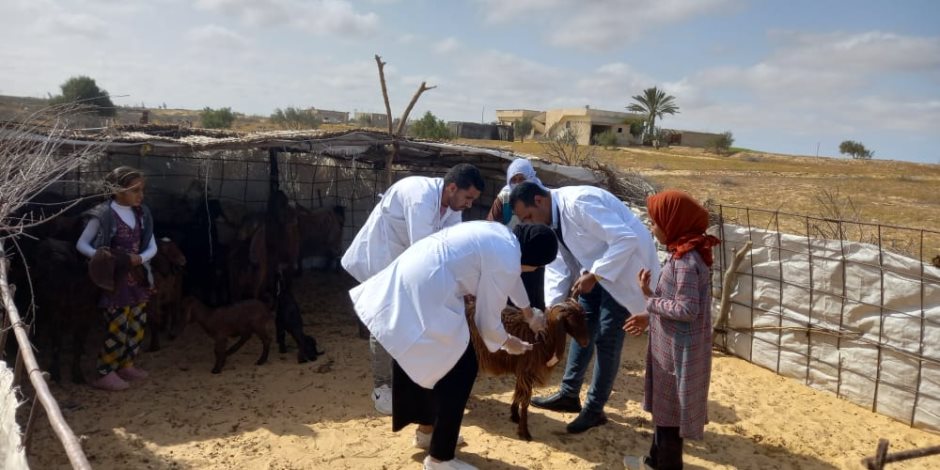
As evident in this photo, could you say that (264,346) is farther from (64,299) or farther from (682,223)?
(682,223)

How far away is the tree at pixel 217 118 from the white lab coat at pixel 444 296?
2649 cm

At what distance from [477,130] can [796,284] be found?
34.6 metres

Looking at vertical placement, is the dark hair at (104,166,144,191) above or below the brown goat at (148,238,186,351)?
above

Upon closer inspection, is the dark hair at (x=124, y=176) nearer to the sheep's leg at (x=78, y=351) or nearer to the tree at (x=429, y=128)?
the sheep's leg at (x=78, y=351)

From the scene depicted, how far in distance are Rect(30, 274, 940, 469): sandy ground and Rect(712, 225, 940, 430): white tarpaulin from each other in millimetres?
215

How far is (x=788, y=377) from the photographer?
242 inches

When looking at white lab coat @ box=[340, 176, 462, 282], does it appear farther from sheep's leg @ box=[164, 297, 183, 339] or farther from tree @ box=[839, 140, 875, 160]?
tree @ box=[839, 140, 875, 160]

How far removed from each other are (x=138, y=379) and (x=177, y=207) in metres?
3.51

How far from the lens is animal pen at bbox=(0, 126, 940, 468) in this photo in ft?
16.9

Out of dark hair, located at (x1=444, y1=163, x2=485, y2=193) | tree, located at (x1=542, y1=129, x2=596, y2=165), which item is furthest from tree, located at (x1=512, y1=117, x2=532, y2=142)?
A: dark hair, located at (x1=444, y1=163, x2=485, y2=193)

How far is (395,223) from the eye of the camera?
175 inches

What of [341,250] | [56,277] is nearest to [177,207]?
[341,250]

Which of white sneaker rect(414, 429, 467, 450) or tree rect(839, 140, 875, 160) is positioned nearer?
white sneaker rect(414, 429, 467, 450)

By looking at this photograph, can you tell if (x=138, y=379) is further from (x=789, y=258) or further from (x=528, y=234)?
(x=789, y=258)
